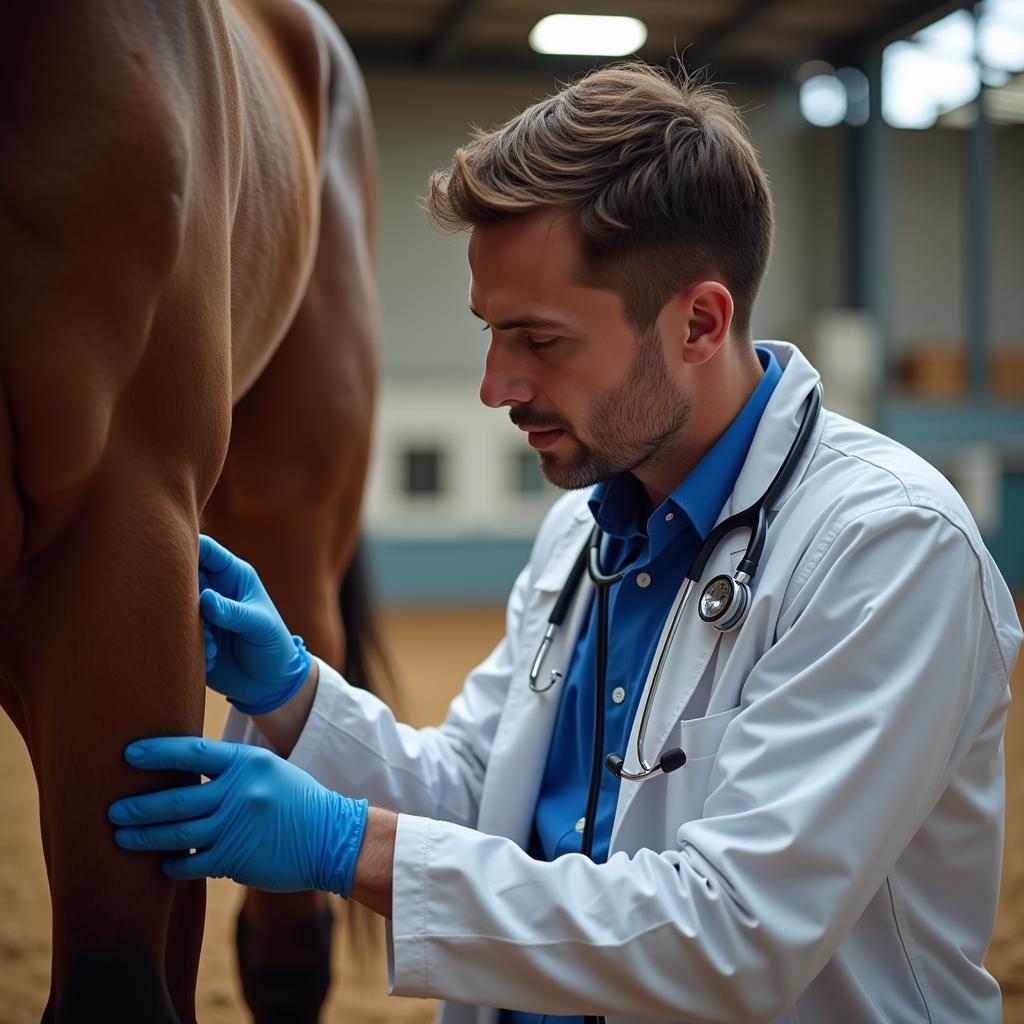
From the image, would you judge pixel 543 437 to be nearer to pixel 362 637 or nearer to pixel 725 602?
pixel 725 602

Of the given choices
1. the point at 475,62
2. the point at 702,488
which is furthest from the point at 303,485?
the point at 475,62

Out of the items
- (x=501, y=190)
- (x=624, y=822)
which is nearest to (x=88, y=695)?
(x=624, y=822)

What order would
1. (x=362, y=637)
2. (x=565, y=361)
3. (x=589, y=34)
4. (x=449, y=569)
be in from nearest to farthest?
(x=565, y=361) → (x=362, y=637) → (x=589, y=34) → (x=449, y=569)

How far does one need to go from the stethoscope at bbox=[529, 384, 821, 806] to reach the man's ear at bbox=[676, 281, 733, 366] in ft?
0.47

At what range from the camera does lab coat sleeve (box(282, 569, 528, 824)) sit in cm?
143

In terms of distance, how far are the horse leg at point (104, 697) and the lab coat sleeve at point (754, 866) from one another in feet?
0.78

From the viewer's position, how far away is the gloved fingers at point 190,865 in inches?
38.3

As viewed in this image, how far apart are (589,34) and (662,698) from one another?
28.6ft

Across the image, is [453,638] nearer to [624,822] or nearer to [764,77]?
[764,77]

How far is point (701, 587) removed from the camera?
127cm

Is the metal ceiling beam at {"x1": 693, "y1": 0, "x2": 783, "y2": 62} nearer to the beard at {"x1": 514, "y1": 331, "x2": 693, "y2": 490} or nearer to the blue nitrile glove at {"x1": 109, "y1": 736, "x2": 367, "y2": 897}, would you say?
the beard at {"x1": 514, "y1": 331, "x2": 693, "y2": 490}

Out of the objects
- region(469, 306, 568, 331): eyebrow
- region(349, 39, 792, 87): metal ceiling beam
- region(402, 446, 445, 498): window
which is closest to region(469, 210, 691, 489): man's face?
region(469, 306, 568, 331): eyebrow

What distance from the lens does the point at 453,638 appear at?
7.75m

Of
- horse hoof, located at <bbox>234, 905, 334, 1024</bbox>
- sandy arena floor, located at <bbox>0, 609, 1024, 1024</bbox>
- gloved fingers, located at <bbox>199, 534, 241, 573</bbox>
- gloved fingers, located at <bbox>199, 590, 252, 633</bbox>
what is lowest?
sandy arena floor, located at <bbox>0, 609, 1024, 1024</bbox>
